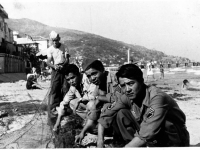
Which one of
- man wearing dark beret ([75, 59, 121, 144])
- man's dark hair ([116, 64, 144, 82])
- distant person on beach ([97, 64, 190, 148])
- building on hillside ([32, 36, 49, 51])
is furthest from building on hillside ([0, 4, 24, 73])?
building on hillside ([32, 36, 49, 51])

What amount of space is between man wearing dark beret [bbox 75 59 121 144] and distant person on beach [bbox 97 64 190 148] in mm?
234

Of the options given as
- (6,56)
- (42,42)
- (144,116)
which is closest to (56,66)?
(144,116)

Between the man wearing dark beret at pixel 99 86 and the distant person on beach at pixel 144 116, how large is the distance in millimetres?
234

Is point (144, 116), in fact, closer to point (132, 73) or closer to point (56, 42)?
point (132, 73)

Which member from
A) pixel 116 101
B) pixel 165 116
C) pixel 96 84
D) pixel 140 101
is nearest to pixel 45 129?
pixel 96 84

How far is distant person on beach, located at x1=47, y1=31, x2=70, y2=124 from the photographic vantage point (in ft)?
16.3

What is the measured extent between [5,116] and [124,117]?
138 inches

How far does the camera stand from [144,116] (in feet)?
7.64

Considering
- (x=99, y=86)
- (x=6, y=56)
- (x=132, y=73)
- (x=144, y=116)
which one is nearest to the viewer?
(x=144, y=116)

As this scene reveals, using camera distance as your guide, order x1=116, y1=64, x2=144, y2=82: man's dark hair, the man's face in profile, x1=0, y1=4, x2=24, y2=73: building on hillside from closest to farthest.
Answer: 1. x1=116, y1=64, x2=144, y2=82: man's dark hair
2. the man's face in profile
3. x1=0, y1=4, x2=24, y2=73: building on hillside

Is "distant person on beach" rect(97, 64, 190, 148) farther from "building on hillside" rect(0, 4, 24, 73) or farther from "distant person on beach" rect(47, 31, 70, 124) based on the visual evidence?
"building on hillside" rect(0, 4, 24, 73)

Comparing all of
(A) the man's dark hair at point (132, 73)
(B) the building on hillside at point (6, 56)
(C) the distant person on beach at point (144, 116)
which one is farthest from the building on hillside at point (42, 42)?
(A) the man's dark hair at point (132, 73)

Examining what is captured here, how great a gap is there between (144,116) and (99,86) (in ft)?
3.89

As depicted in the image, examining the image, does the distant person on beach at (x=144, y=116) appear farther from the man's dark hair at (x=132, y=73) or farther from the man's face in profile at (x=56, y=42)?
the man's face in profile at (x=56, y=42)
